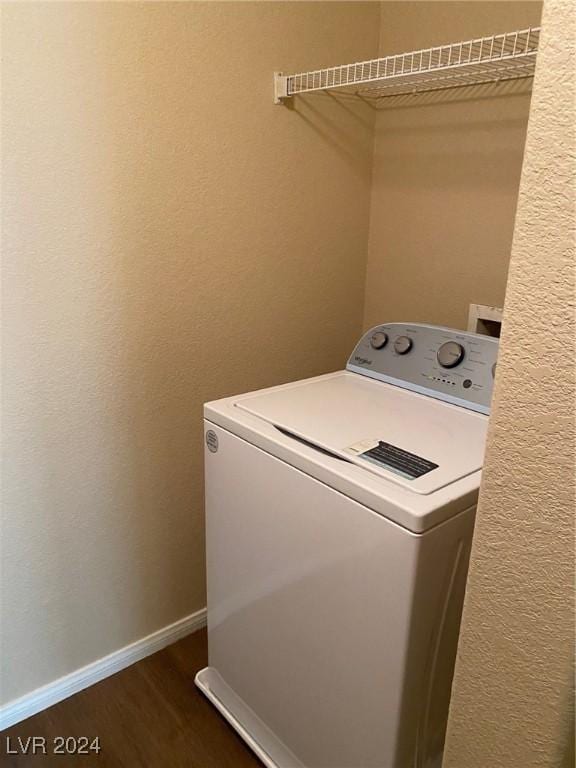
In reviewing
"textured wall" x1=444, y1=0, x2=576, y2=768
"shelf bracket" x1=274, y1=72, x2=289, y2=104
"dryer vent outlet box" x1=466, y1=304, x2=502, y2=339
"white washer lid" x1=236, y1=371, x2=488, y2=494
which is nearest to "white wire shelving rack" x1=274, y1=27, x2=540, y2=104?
"shelf bracket" x1=274, y1=72, x2=289, y2=104

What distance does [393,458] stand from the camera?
109 centimetres

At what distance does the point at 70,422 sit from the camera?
142cm

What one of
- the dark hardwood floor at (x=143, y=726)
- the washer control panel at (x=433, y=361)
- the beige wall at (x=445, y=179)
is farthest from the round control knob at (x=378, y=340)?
the dark hardwood floor at (x=143, y=726)

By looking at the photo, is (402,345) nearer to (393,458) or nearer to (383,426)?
(383,426)

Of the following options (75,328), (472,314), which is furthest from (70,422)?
(472,314)

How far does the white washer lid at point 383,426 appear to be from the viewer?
1061mm

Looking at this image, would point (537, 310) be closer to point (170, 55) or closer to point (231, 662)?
point (170, 55)

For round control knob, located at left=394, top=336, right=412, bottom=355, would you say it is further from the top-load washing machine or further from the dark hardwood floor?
the dark hardwood floor

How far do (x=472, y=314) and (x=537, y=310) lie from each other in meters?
1.15

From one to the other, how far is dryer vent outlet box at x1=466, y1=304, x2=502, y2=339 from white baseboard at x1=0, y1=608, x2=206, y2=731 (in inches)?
48.9

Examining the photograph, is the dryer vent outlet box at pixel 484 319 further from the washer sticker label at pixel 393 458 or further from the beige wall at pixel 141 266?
the washer sticker label at pixel 393 458

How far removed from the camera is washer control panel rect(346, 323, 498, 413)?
4.44 feet

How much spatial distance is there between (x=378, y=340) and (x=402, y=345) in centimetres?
9

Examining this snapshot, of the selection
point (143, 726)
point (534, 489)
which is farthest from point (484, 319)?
point (143, 726)
